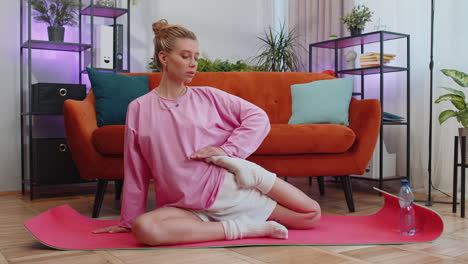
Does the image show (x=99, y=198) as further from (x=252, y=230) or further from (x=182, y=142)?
(x=252, y=230)

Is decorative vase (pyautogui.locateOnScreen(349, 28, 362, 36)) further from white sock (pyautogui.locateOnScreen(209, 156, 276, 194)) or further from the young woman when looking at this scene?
white sock (pyautogui.locateOnScreen(209, 156, 276, 194))

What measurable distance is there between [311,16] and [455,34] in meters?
1.59

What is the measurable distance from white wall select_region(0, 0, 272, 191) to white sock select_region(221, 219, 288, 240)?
2.49m

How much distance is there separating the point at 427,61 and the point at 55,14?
9.33ft

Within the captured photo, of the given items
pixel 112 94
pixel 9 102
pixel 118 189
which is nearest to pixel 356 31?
pixel 112 94

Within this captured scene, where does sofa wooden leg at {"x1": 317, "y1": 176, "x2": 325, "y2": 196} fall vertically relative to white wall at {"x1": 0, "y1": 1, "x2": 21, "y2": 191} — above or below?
below

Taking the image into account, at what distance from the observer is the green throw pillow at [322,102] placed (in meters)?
2.81

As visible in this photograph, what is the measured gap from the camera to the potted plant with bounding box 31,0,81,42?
3566 mm

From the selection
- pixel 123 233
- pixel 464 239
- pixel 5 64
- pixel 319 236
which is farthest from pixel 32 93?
pixel 464 239

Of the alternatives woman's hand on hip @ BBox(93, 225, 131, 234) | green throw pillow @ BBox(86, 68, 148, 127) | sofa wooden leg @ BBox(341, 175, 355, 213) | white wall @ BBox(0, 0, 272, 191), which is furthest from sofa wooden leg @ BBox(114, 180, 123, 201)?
sofa wooden leg @ BBox(341, 175, 355, 213)

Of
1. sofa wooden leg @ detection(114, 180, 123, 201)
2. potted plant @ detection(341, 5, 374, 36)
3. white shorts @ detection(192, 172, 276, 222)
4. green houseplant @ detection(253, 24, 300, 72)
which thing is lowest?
sofa wooden leg @ detection(114, 180, 123, 201)

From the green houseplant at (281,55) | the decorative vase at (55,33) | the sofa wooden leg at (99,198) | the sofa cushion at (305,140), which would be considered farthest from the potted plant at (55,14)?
the sofa cushion at (305,140)

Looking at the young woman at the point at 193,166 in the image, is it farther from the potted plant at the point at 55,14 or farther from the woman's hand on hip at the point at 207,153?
the potted plant at the point at 55,14

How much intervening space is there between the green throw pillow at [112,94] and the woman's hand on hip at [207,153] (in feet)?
3.51
